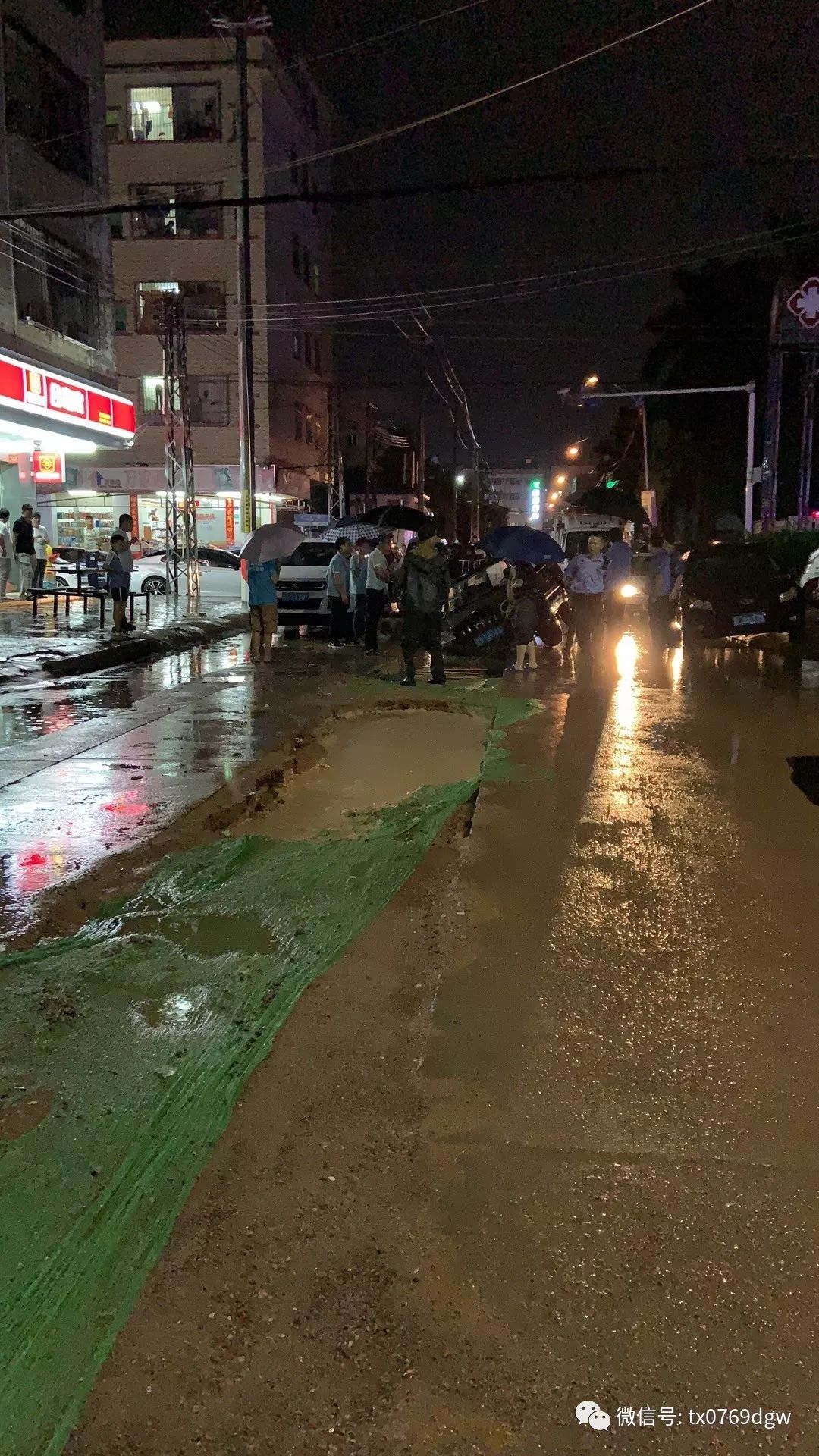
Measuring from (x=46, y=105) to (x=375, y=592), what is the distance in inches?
551

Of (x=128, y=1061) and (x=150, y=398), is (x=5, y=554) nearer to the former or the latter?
(x=150, y=398)

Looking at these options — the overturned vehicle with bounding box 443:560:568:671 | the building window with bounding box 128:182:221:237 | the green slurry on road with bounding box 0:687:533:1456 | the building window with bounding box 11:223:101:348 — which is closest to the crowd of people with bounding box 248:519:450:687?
the overturned vehicle with bounding box 443:560:568:671

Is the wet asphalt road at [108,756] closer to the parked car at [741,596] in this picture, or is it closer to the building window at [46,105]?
the parked car at [741,596]

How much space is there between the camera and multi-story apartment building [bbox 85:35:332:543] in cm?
4059

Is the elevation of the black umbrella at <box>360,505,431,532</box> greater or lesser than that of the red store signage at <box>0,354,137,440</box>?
lesser

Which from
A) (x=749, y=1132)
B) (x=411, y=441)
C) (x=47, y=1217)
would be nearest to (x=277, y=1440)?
(x=47, y=1217)

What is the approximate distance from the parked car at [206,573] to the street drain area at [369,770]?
1989cm

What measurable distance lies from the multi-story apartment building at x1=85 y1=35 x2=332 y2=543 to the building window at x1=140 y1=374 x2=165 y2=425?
0.05m

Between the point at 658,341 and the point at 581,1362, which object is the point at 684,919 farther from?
the point at 658,341

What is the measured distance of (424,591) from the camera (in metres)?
12.1

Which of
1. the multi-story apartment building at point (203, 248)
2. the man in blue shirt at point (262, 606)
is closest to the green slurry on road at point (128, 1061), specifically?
the man in blue shirt at point (262, 606)

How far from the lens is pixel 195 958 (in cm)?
463

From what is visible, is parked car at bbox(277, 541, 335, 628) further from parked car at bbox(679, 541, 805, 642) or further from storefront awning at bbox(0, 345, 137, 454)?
parked car at bbox(679, 541, 805, 642)

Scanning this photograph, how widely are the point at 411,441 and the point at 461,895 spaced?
2918 inches
